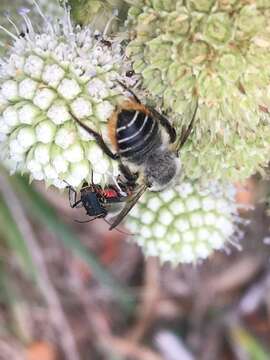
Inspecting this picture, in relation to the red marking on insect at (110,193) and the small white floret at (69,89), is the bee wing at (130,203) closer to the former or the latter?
the red marking on insect at (110,193)

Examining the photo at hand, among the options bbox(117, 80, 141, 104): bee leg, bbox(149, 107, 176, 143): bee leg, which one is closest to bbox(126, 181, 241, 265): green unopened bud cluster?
bbox(149, 107, 176, 143): bee leg

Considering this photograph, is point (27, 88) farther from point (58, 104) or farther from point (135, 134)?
point (135, 134)

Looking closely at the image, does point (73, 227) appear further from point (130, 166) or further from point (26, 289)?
point (130, 166)

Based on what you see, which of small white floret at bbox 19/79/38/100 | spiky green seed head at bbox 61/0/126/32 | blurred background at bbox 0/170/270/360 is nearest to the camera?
small white floret at bbox 19/79/38/100

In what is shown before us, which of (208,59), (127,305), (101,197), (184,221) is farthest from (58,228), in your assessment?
(208,59)

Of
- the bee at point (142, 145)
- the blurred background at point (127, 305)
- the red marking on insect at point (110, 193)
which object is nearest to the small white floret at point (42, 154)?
the bee at point (142, 145)

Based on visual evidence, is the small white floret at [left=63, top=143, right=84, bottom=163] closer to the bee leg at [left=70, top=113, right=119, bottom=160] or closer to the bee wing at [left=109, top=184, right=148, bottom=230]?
the bee leg at [left=70, top=113, right=119, bottom=160]

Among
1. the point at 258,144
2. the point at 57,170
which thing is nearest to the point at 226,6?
the point at 258,144
